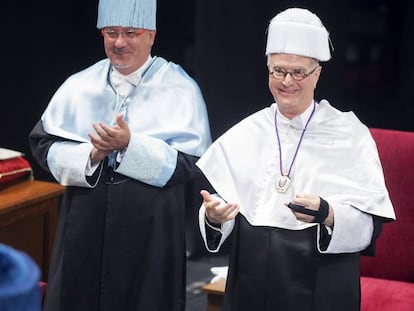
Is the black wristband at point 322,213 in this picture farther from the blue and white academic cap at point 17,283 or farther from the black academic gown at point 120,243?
the blue and white academic cap at point 17,283

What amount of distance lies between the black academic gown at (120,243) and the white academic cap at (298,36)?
1.98 ft

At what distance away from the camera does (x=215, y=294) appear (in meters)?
3.45

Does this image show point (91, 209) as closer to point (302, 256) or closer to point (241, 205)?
point (241, 205)

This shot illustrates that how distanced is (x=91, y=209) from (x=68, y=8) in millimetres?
2281

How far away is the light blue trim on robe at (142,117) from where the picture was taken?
2.95m

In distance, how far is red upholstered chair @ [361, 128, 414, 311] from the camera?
353cm

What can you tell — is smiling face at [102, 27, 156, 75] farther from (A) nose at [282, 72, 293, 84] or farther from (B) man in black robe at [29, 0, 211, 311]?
(A) nose at [282, 72, 293, 84]

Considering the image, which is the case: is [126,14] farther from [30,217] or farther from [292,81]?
[30,217]

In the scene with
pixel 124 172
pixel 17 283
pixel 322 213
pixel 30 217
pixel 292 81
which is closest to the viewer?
pixel 17 283

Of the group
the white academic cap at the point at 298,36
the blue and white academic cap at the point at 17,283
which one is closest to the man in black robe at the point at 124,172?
the white academic cap at the point at 298,36

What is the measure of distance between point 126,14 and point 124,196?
607 millimetres

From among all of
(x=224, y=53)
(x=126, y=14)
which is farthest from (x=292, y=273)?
(x=224, y=53)

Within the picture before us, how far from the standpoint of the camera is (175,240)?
3.08 metres

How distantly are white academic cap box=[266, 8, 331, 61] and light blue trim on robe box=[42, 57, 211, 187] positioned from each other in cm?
53
